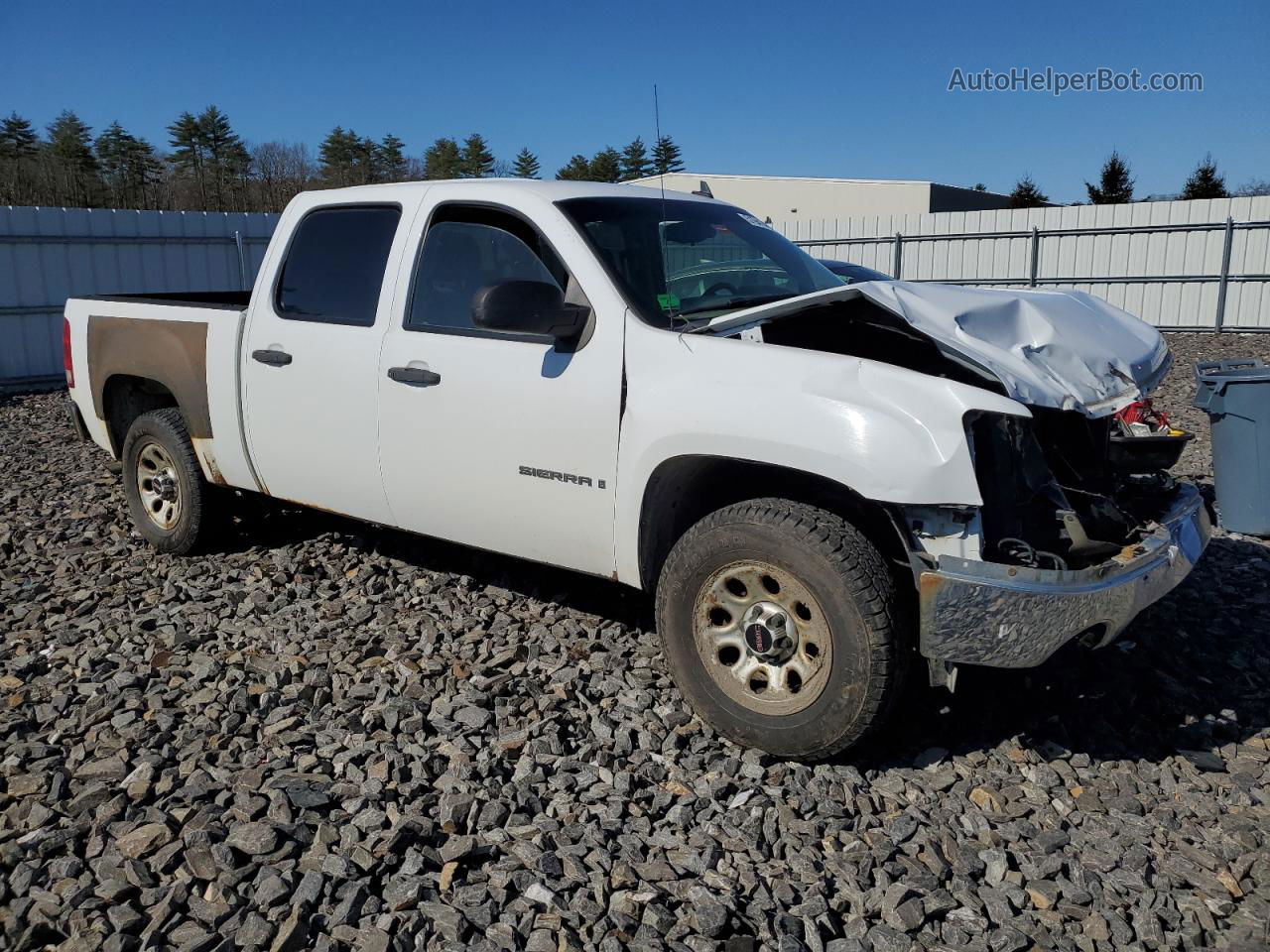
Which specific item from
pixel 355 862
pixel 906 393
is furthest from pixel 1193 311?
pixel 355 862

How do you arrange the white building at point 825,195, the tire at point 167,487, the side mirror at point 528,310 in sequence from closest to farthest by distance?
the side mirror at point 528,310 → the tire at point 167,487 → the white building at point 825,195

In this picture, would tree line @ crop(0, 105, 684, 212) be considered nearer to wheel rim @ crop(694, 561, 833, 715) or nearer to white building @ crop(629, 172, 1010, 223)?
white building @ crop(629, 172, 1010, 223)

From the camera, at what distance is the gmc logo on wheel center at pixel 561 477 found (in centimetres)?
386

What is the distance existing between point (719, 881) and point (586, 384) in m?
1.82

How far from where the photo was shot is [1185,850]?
3.09 m

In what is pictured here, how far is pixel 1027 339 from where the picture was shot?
12.3ft

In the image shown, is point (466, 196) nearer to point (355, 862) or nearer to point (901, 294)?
point (901, 294)

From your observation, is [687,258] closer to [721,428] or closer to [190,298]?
[721,428]

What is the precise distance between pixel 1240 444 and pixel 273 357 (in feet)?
18.8

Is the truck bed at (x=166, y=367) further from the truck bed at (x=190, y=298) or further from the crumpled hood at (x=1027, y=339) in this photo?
the crumpled hood at (x=1027, y=339)

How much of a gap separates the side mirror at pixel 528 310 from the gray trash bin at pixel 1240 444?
461 cm

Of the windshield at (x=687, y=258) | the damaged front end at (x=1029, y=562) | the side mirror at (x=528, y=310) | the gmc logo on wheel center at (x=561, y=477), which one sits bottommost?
the damaged front end at (x=1029, y=562)

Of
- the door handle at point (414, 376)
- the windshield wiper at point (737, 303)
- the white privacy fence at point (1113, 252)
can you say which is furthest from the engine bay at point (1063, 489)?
the white privacy fence at point (1113, 252)

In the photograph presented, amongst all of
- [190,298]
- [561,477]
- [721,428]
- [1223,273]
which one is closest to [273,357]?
[561,477]
